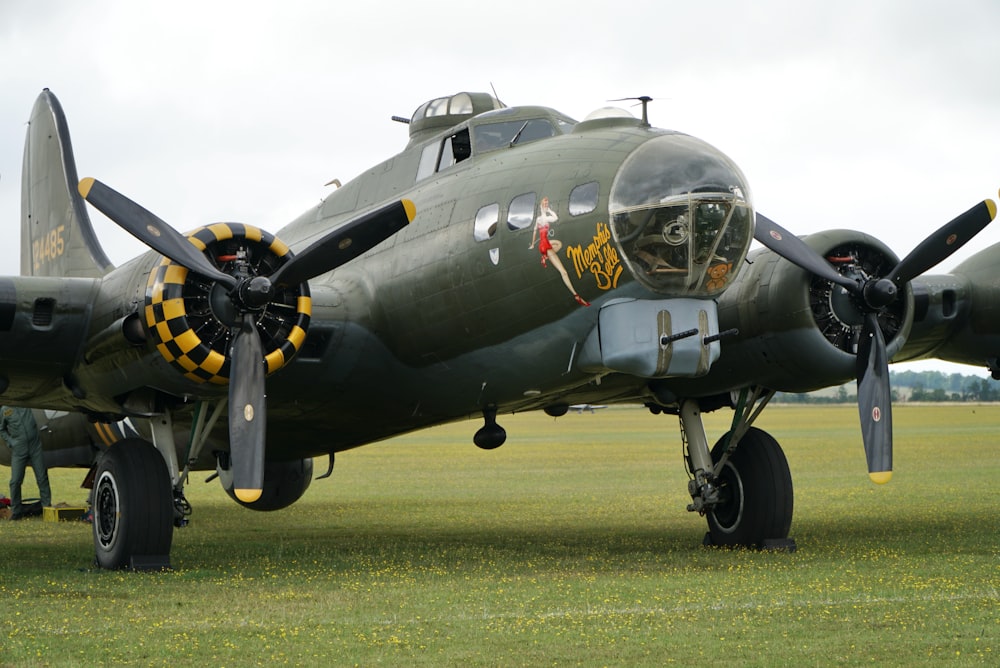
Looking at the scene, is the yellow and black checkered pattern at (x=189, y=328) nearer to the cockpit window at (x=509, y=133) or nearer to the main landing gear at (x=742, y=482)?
the cockpit window at (x=509, y=133)

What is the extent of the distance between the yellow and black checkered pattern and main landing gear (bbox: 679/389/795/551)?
4434mm

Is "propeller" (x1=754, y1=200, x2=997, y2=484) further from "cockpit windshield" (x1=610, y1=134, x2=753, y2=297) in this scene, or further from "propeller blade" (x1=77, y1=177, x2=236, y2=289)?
"propeller blade" (x1=77, y1=177, x2=236, y2=289)

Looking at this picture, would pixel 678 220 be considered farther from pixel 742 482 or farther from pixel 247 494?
pixel 247 494

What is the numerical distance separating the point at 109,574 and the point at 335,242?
3649 mm

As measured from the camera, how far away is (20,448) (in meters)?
18.8

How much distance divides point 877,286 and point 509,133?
3.87 m

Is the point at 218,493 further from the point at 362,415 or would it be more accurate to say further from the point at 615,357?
the point at 615,357

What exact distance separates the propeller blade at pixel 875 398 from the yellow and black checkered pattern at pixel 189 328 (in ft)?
17.8

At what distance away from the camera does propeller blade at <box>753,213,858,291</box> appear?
11480 mm

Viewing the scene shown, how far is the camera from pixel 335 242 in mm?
10836

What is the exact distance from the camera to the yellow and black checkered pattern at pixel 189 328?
10547 millimetres

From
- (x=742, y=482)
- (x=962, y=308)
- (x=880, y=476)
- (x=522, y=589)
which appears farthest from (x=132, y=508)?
(x=962, y=308)

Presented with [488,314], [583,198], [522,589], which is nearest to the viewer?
[522,589]

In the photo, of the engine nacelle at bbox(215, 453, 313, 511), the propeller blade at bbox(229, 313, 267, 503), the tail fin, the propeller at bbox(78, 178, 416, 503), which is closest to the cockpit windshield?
the propeller at bbox(78, 178, 416, 503)
